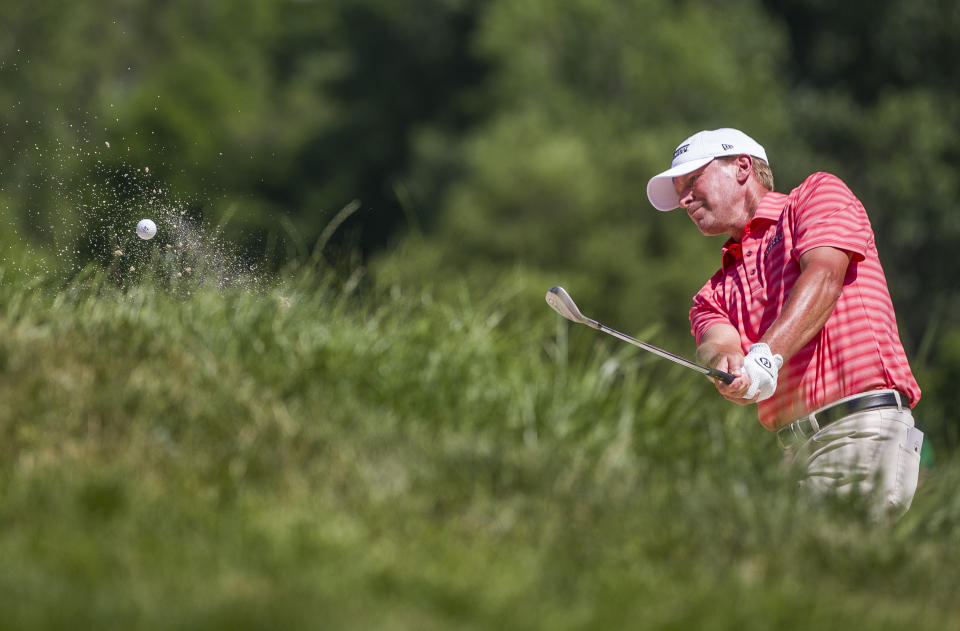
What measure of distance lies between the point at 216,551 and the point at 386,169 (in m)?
33.1

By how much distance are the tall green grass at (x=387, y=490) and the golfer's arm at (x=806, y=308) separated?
1.37 feet

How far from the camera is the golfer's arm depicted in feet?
15.1

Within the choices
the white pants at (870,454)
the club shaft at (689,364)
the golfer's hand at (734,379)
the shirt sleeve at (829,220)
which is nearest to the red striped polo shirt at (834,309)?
the shirt sleeve at (829,220)

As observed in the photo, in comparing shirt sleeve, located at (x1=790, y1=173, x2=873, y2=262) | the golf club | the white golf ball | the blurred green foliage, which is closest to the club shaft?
the golf club

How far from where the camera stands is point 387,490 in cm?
382

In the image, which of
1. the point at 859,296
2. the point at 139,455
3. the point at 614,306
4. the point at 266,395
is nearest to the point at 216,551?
the point at 139,455

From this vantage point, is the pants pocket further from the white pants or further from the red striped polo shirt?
the red striped polo shirt

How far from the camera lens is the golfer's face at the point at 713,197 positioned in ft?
17.7

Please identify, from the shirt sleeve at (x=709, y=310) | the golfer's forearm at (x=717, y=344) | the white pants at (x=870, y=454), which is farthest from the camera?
the shirt sleeve at (x=709, y=310)

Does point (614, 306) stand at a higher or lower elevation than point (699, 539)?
higher

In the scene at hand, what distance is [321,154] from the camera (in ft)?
121

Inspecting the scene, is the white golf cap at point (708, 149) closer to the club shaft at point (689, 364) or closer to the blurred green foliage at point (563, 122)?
the club shaft at point (689, 364)

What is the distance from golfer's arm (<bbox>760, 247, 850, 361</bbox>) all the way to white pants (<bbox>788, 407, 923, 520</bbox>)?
0.36 meters

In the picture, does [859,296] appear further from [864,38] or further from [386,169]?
[386,169]
